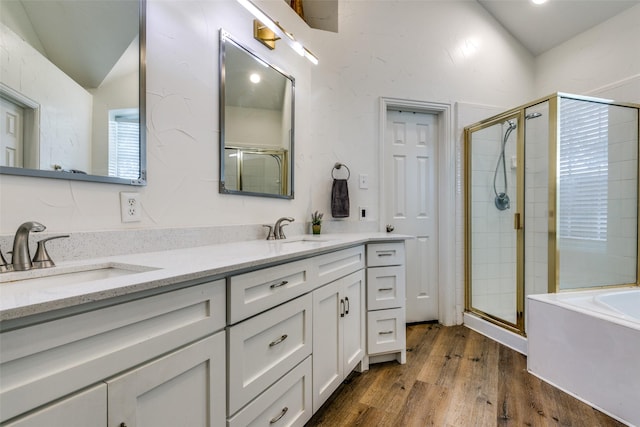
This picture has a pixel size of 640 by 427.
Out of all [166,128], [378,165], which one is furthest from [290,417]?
[378,165]

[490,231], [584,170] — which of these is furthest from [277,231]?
[584,170]

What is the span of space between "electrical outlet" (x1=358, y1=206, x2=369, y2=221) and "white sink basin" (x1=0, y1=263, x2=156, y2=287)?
1.82 m

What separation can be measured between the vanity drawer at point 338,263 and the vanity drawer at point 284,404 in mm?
369

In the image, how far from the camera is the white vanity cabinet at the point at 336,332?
139 cm

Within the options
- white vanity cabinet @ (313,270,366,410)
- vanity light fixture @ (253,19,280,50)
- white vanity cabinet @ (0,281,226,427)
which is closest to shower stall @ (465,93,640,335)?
white vanity cabinet @ (313,270,366,410)

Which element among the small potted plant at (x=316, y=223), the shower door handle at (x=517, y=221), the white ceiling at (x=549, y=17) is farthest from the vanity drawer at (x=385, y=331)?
the white ceiling at (x=549, y=17)

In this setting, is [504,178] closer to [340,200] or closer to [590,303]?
[590,303]

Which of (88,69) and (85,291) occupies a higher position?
(88,69)

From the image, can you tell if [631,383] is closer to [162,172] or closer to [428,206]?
[428,206]

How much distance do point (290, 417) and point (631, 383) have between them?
5.24ft

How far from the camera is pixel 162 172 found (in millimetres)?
1295

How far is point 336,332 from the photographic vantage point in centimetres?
155

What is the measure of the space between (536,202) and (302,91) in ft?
6.46

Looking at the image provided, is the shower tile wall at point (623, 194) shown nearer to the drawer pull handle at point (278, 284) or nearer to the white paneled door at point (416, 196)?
the white paneled door at point (416, 196)
